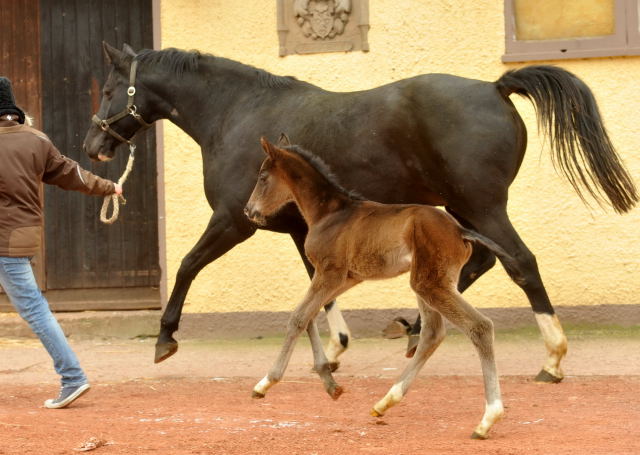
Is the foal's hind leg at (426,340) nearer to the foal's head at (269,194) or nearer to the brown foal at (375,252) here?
the brown foal at (375,252)

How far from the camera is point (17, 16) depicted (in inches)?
404

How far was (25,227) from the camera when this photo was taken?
240 inches

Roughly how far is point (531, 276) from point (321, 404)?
1.56 meters

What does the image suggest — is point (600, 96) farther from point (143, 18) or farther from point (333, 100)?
point (143, 18)

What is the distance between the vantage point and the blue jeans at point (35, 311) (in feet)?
19.9

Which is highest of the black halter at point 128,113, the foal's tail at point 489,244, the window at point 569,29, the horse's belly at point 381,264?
the window at point 569,29

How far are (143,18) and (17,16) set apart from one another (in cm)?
130

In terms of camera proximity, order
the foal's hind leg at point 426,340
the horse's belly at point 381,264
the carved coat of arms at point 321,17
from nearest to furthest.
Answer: the horse's belly at point 381,264, the foal's hind leg at point 426,340, the carved coat of arms at point 321,17

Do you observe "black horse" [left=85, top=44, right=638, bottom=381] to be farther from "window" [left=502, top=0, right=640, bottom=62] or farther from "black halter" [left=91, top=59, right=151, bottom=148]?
"window" [left=502, top=0, right=640, bottom=62]

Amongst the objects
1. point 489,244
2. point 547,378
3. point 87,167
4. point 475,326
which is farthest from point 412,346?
point 87,167

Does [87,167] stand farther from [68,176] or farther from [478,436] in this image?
[478,436]

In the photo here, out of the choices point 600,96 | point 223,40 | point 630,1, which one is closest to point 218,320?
point 223,40

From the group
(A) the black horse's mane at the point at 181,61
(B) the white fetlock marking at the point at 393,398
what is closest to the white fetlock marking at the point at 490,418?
(B) the white fetlock marking at the point at 393,398

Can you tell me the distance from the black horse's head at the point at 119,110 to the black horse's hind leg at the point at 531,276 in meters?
2.66
